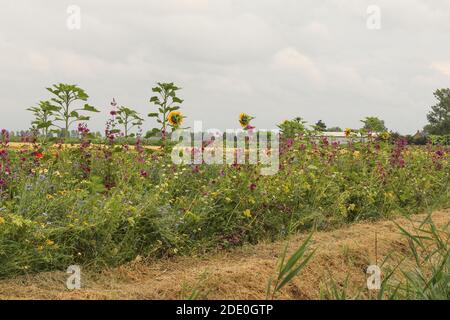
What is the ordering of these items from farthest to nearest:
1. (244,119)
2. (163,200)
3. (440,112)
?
(440,112) → (244,119) → (163,200)

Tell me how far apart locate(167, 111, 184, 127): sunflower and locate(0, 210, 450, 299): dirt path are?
191 centimetres

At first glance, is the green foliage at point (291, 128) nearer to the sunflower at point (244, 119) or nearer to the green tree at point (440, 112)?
the sunflower at point (244, 119)

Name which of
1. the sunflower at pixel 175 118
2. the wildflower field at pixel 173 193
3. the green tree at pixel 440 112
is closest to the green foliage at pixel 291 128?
the wildflower field at pixel 173 193

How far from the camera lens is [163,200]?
512cm

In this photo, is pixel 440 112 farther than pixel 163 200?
Yes

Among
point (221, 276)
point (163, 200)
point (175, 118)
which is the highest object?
point (175, 118)

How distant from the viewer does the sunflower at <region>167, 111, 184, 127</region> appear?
6.22 metres

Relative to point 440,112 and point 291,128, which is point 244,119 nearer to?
point 291,128

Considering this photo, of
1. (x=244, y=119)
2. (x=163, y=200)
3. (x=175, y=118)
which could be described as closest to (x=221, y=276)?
(x=163, y=200)

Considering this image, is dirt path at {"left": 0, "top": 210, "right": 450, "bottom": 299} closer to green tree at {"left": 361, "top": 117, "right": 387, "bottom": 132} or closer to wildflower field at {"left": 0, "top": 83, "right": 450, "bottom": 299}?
wildflower field at {"left": 0, "top": 83, "right": 450, "bottom": 299}

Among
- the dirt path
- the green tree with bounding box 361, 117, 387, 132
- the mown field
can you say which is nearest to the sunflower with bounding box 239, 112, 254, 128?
the mown field

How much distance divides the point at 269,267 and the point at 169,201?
4.22ft

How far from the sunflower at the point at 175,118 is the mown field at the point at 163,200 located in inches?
17.3

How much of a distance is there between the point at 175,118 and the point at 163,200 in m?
1.40
